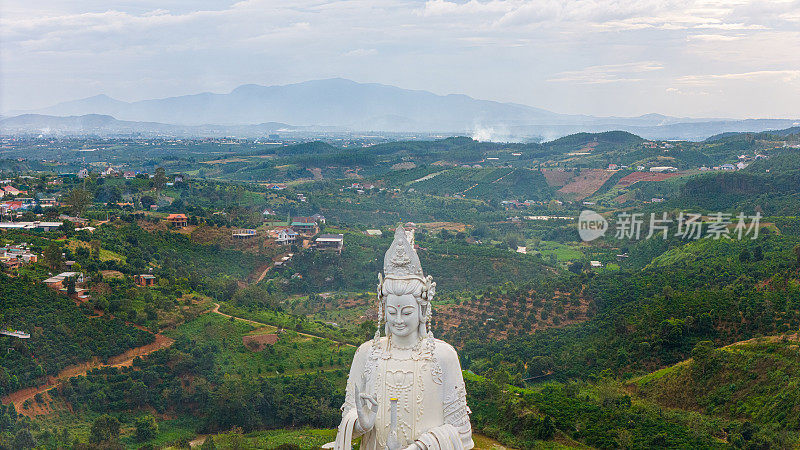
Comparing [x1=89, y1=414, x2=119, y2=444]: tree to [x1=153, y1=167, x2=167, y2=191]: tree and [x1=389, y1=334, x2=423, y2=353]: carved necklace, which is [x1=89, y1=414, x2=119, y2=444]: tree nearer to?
[x1=389, y1=334, x2=423, y2=353]: carved necklace

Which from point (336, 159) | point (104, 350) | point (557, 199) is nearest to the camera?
point (104, 350)

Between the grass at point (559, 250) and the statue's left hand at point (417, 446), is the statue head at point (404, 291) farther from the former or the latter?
the grass at point (559, 250)

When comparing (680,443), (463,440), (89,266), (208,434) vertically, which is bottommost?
(208,434)

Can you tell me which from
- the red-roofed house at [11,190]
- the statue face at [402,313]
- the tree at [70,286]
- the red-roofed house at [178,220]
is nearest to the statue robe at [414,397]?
the statue face at [402,313]

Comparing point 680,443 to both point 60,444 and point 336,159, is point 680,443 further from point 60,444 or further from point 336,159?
point 336,159

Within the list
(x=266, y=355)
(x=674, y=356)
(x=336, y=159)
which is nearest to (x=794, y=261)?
(x=674, y=356)

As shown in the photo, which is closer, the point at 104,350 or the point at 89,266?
the point at 104,350

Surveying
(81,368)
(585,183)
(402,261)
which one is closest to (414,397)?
(402,261)
